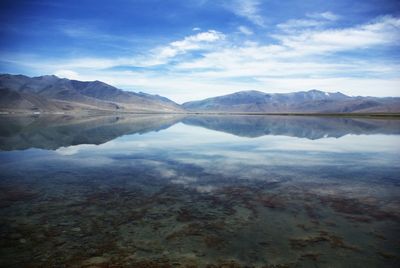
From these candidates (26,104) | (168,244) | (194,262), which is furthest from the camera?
(26,104)

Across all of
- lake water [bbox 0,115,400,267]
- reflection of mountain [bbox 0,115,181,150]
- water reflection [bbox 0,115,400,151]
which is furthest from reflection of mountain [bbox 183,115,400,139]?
lake water [bbox 0,115,400,267]

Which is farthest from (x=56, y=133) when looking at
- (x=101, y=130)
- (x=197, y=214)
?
(x=197, y=214)

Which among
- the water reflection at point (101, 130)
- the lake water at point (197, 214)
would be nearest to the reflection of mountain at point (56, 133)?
the water reflection at point (101, 130)

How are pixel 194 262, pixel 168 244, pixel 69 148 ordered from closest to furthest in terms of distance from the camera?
pixel 194 262
pixel 168 244
pixel 69 148

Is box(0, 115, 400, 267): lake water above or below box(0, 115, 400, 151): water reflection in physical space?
below

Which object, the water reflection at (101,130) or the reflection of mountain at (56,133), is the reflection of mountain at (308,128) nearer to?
the water reflection at (101,130)

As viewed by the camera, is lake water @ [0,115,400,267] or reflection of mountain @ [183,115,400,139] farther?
reflection of mountain @ [183,115,400,139]

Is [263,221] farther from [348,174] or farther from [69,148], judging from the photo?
[69,148]

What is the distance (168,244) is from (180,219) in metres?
1.62

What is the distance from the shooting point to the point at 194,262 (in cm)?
666

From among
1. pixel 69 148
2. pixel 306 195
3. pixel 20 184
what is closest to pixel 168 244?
pixel 306 195

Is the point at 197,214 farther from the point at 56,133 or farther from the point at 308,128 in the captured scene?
the point at 308,128

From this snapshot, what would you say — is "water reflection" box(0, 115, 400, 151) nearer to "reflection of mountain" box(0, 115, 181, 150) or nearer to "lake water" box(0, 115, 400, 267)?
"reflection of mountain" box(0, 115, 181, 150)

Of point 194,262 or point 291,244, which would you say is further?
point 291,244
